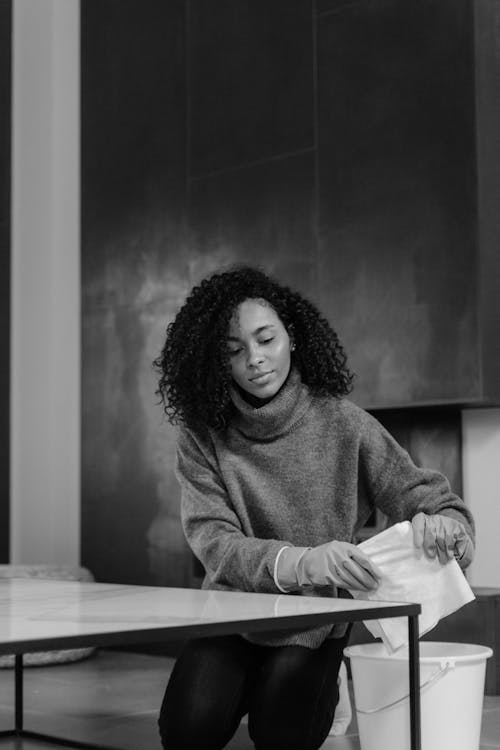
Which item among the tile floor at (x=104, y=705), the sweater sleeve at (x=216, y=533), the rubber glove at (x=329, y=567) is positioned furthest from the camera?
the tile floor at (x=104, y=705)

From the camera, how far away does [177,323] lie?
225cm

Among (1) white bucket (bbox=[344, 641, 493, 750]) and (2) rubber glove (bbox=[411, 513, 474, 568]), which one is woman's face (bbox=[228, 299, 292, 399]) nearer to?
(2) rubber glove (bbox=[411, 513, 474, 568])

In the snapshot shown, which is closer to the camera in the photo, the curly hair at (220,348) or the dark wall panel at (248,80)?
the curly hair at (220,348)

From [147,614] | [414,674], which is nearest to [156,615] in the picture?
[147,614]

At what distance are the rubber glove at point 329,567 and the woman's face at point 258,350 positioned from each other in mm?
376

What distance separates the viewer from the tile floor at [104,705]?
2.52 metres

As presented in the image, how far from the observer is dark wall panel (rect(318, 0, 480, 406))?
322 cm

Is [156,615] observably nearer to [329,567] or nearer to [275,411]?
[329,567]

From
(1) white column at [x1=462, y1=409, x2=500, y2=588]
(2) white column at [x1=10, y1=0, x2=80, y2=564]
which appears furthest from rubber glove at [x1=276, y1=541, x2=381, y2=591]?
(2) white column at [x1=10, y1=0, x2=80, y2=564]

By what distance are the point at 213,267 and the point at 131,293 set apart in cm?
43

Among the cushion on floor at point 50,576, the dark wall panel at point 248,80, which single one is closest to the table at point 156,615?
the cushion on floor at point 50,576

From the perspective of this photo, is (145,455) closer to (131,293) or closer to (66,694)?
(131,293)

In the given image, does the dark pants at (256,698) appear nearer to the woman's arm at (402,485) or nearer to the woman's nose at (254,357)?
the woman's arm at (402,485)

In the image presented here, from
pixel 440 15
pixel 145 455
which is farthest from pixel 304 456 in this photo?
pixel 145 455
